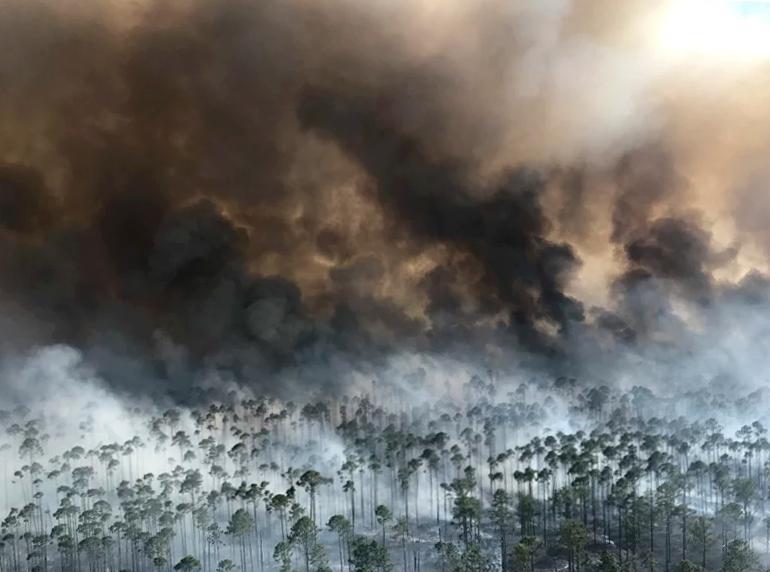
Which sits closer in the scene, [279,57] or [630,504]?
[630,504]

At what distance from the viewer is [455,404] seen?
25500 millimetres

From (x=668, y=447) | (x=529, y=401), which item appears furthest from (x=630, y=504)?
(x=529, y=401)

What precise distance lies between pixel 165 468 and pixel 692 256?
19752 millimetres

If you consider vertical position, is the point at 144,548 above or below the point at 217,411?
below

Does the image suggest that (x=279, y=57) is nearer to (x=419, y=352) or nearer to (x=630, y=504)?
(x=419, y=352)

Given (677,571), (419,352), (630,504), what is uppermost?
(419,352)

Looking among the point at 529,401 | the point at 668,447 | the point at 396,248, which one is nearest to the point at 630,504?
the point at 668,447

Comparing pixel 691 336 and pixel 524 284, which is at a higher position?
pixel 524 284

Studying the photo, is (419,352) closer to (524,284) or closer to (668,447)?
(524,284)

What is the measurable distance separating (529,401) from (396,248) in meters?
7.60

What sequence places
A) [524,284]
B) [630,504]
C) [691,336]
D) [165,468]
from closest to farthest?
[630,504] < [165,468] < [691,336] < [524,284]

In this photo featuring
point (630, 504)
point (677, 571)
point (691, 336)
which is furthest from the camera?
point (691, 336)

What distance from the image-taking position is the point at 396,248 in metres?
25.9

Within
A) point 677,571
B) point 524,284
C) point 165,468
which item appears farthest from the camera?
point 524,284
